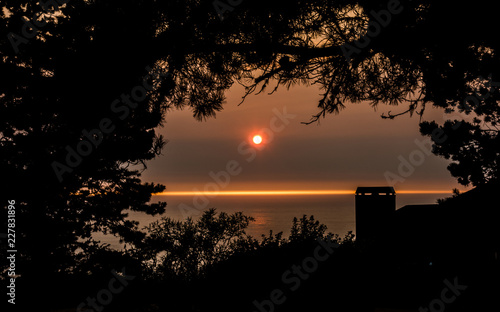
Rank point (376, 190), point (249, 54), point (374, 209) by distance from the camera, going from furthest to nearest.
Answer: point (376, 190), point (374, 209), point (249, 54)

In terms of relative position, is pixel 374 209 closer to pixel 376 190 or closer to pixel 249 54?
pixel 376 190

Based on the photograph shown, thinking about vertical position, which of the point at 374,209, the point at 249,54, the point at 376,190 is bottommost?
the point at 374,209

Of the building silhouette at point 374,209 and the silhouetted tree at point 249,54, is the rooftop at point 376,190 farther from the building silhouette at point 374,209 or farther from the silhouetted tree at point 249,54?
the silhouetted tree at point 249,54

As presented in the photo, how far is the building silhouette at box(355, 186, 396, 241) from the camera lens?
53.1 ft

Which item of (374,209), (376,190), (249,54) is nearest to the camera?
(249,54)

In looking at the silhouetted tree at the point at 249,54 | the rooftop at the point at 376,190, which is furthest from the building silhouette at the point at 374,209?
the silhouetted tree at the point at 249,54

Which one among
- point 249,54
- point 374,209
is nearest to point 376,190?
point 374,209

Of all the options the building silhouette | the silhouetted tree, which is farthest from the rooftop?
the silhouetted tree

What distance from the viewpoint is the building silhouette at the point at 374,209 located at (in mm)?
16188

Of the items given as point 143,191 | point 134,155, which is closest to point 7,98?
point 134,155

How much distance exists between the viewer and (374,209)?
646 inches

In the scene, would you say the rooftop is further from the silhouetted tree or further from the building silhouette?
the silhouetted tree

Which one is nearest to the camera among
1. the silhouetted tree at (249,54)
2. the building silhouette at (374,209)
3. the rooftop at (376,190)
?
the silhouetted tree at (249,54)

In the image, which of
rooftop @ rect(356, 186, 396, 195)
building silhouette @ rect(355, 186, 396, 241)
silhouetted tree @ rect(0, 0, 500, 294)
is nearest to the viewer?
silhouetted tree @ rect(0, 0, 500, 294)
